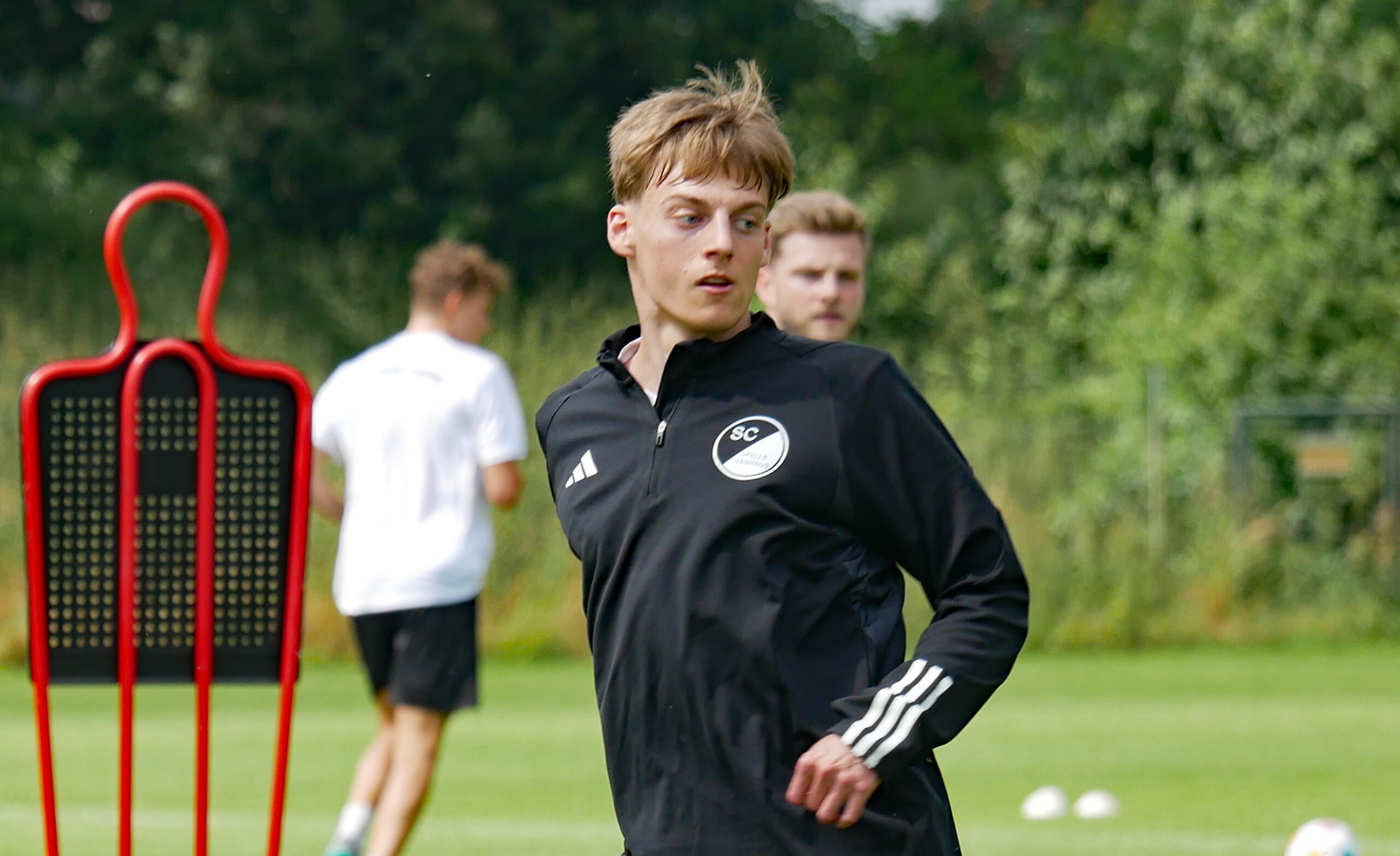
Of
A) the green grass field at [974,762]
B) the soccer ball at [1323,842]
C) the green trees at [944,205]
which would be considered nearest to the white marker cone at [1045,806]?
the green grass field at [974,762]

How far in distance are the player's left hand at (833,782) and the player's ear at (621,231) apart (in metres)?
0.88

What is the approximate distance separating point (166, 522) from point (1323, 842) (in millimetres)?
3986

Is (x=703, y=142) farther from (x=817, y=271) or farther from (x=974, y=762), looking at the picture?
(x=974, y=762)

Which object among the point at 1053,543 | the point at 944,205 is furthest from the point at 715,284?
the point at 944,205

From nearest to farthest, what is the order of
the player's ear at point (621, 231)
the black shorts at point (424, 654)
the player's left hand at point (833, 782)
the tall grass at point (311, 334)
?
the player's left hand at point (833, 782)
the player's ear at point (621, 231)
the black shorts at point (424, 654)
the tall grass at point (311, 334)

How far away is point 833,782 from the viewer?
10.2 ft

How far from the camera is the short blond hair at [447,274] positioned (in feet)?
26.9

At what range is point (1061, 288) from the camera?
96.9ft

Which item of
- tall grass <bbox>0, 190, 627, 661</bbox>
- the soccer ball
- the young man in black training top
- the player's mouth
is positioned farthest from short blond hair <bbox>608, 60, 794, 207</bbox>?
tall grass <bbox>0, 190, 627, 661</bbox>

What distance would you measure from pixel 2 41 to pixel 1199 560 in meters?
24.2

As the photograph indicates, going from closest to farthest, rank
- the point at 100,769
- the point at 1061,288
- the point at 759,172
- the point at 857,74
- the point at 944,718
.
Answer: the point at 944,718, the point at 759,172, the point at 100,769, the point at 1061,288, the point at 857,74

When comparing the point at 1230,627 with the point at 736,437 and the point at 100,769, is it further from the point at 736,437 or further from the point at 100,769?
the point at 736,437

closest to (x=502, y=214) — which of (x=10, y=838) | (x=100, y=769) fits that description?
(x=100, y=769)

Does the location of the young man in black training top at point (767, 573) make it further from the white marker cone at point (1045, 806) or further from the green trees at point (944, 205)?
the green trees at point (944, 205)
